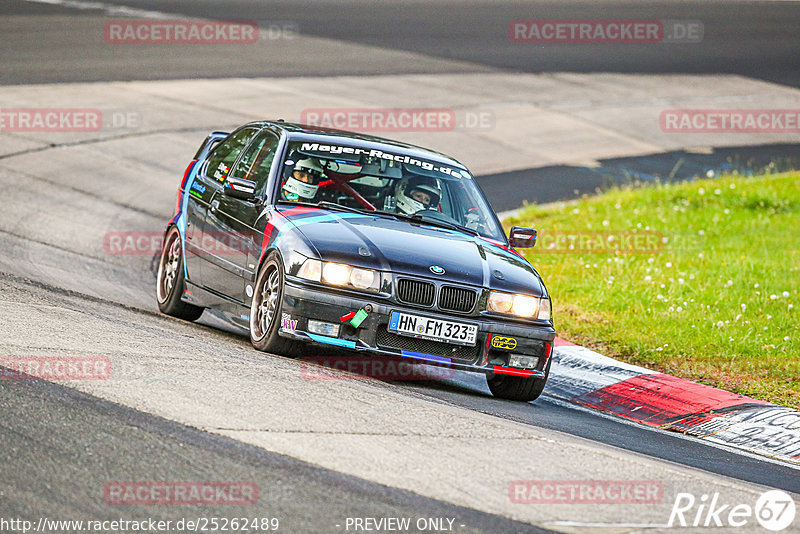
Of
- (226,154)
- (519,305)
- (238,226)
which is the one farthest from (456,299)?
(226,154)

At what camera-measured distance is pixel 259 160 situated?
31.2 ft

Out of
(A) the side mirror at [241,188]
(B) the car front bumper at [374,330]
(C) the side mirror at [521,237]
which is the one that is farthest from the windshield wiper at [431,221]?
(B) the car front bumper at [374,330]

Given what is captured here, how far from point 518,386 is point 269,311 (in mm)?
1816

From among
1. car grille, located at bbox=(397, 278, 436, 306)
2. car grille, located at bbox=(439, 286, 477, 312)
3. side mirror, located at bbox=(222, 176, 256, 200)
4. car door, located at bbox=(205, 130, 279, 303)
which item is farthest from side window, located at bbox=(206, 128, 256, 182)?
car grille, located at bbox=(439, 286, 477, 312)

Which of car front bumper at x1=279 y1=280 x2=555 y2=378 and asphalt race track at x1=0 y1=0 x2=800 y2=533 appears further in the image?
car front bumper at x1=279 y1=280 x2=555 y2=378

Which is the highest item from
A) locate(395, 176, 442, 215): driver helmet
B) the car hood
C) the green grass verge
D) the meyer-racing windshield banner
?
the meyer-racing windshield banner

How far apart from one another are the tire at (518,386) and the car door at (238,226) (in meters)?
1.90

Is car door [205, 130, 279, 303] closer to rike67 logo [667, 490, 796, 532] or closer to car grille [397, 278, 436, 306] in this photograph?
car grille [397, 278, 436, 306]

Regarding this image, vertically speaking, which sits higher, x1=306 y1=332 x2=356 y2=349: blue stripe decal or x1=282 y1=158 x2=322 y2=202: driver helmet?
x1=282 y1=158 x2=322 y2=202: driver helmet

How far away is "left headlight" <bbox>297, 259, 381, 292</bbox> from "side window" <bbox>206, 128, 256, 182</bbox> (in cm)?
224

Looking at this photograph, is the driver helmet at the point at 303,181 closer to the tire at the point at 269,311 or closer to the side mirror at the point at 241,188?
the side mirror at the point at 241,188

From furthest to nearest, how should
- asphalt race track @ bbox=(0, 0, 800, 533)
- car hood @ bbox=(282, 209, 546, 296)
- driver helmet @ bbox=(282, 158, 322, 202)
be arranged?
driver helmet @ bbox=(282, 158, 322, 202) → car hood @ bbox=(282, 209, 546, 296) → asphalt race track @ bbox=(0, 0, 800, 533)

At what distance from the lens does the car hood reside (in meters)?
7.93

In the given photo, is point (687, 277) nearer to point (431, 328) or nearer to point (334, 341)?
point (431, 328)
